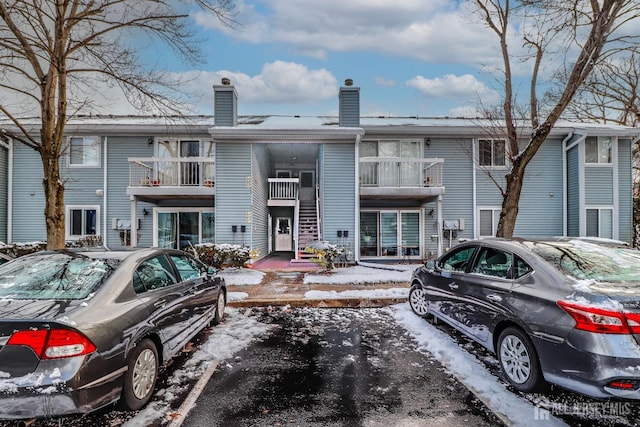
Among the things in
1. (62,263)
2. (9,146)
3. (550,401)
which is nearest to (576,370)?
(550,401)

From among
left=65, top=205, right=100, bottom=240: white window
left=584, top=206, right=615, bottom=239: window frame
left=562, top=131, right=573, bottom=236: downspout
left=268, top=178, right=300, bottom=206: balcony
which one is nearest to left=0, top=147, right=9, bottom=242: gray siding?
left=65, top=205, right=100, bottom=240: white window

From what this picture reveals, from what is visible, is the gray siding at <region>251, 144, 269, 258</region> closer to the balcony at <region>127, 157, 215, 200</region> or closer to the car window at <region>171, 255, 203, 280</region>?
the balcony at <region>127, 157, 215, 200</region>

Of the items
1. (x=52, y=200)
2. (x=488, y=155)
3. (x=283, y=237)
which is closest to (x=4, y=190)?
(x=52, y=200)

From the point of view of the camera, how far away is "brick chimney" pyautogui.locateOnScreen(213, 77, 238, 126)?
12.0m

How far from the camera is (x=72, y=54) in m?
7.31

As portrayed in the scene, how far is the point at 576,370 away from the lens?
103 inches

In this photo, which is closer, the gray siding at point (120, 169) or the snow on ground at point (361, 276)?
the snow on ground at point (361, 276)

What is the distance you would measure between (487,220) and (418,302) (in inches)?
375

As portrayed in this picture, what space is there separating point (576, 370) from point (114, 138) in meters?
15.1

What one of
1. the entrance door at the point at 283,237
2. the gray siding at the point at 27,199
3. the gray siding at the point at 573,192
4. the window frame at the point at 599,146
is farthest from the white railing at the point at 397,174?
the gray siding at the point at 27,199

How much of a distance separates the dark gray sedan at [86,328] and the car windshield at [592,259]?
3912 millimetres

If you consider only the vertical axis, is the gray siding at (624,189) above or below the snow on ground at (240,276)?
above

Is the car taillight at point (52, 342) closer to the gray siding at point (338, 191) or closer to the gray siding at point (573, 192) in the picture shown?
the gray siding at point (338, 191)

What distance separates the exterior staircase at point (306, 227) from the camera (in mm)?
12844
